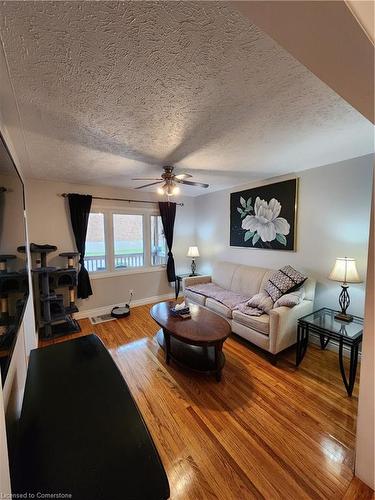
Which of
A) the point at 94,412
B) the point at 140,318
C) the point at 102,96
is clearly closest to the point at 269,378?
the point at 94,412

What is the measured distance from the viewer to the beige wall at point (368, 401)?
1.22m

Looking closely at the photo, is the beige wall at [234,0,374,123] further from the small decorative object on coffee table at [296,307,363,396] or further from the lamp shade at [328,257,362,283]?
the small decorative object on coffee table at [296,307,363,396]

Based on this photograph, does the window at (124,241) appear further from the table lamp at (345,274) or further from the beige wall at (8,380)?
the table lamp at (345,274)

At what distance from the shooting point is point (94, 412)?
3.55 ft

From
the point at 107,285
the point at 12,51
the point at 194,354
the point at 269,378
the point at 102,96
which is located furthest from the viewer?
the point at 107,285

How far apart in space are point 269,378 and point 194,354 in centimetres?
81

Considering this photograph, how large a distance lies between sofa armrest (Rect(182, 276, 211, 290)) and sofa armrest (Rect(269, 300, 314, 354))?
5.79ft

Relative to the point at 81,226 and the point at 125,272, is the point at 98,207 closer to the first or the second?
the point at 81,226

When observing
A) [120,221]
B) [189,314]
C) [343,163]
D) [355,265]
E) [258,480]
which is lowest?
[258,480]

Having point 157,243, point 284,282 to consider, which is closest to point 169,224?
point 157,243

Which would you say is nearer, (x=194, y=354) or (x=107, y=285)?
(x=194, y=354)

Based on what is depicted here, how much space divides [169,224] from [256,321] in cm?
264

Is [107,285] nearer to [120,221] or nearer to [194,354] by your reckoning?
[120,221]

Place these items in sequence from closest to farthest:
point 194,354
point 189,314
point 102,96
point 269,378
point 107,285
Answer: point 102,96 → point 269,378 → point 194,354 → point 189,314 → point 107,285
